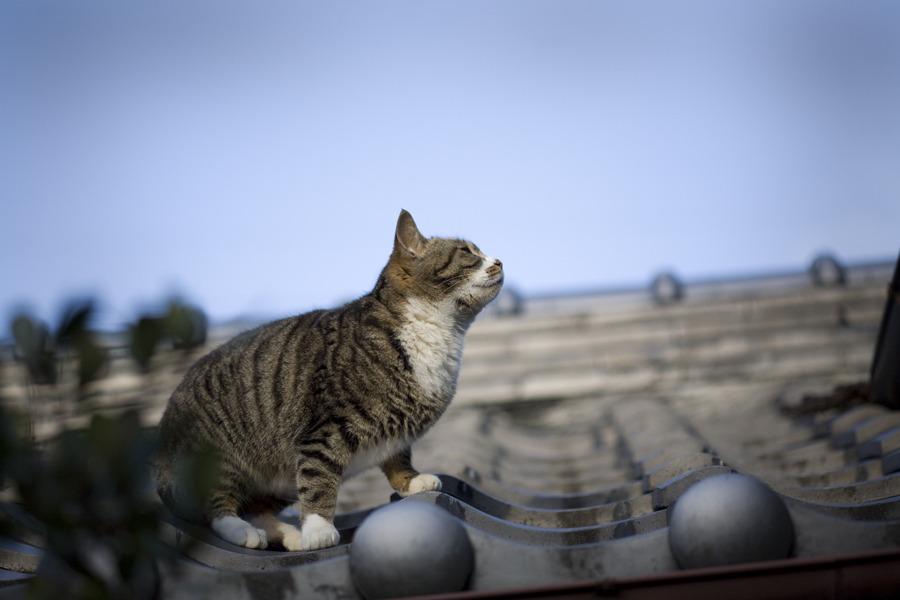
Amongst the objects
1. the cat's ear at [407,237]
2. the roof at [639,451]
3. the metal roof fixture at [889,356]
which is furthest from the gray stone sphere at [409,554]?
the metal roof fixture at [889,356]

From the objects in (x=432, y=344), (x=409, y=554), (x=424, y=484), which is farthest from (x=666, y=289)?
(x=409, y=554)

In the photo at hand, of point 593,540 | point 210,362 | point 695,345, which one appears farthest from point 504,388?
point 593,540

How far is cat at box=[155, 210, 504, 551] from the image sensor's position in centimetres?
262

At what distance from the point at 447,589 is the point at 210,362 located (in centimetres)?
168

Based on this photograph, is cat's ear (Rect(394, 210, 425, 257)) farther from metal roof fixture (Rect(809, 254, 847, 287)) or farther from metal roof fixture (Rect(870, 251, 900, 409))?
metal roof fixture (Rect(809, 254, 847, 287))

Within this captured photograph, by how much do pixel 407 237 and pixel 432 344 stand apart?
462 millimetres

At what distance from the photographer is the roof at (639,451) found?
69.9 inches

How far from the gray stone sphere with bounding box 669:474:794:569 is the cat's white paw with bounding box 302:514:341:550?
3.34ft

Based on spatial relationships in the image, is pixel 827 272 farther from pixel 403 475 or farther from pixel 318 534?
pixel 318 534

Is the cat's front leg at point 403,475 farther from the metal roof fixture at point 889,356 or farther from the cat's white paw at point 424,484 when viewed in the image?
the metal roof fixture at point 889,356

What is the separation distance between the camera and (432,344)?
2.89 meters

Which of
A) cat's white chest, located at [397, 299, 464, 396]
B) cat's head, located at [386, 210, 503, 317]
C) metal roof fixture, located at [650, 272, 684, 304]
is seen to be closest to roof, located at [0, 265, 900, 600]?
metal roof fixture, located at [650, 272, 684, 304]

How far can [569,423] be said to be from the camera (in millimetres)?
6324

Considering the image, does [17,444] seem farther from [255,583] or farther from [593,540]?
[593,540]
